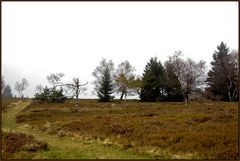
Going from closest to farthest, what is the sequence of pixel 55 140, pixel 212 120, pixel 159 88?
1. pixel 55 140
2. pixel 212 120
3. pixel 159 88

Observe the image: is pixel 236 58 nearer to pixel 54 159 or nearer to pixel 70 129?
pixel 70 129

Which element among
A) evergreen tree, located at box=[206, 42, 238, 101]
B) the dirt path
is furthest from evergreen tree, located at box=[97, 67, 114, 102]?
the dirt path

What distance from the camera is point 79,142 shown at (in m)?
24.0

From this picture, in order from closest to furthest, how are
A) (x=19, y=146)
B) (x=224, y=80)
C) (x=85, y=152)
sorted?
(x=85, y=152)
(x=19, y=146)
(x=224, y=80)

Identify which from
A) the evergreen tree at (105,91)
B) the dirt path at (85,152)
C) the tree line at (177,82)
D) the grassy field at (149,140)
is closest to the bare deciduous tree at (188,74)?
the tree line at (177,82)

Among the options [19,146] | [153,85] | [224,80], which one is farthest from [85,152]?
[153,85]

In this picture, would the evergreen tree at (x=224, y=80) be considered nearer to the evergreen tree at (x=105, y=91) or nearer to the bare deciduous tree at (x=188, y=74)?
the bare deciduous tree at (x=188, y=74)

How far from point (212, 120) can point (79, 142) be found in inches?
457

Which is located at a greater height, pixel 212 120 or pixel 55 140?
pixel 212 120

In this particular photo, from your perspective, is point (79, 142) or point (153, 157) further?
point (79, 142)

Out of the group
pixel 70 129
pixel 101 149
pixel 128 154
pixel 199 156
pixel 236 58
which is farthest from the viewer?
pixel 236 58

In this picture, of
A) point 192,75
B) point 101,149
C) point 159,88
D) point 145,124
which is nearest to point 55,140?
point 101,149

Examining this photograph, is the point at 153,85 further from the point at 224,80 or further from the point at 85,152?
the point at 85,152

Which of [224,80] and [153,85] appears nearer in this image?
[224,80]
